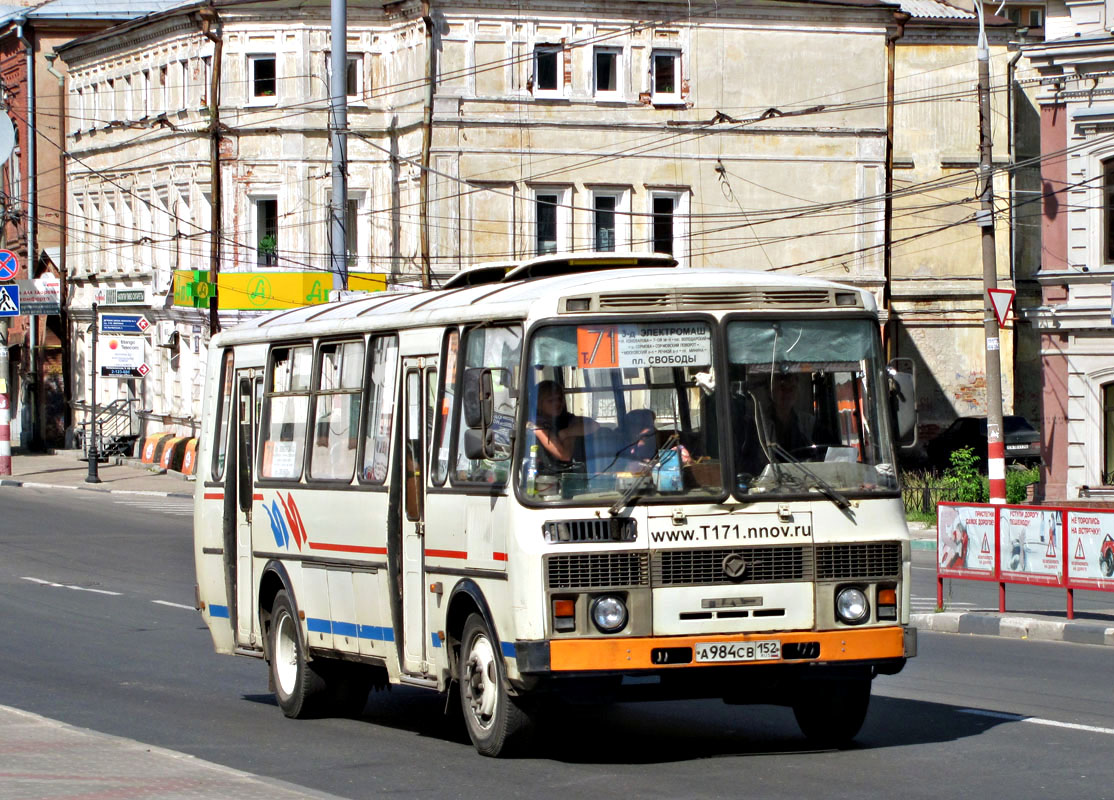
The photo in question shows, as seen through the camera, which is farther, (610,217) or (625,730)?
(610,217)

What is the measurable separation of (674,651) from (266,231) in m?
40.9

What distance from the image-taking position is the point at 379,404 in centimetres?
1156

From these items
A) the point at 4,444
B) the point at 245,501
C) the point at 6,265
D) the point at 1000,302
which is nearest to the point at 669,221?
the point at 4,444

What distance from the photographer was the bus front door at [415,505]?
10.9 m

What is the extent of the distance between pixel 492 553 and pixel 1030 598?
41.5ft

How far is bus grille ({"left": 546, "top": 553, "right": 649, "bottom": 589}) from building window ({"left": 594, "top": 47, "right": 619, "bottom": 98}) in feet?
126

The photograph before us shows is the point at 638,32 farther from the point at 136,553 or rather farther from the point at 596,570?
the point at 596,570

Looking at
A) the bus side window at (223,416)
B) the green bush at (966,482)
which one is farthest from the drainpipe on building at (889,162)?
the bus side window at (223,416)

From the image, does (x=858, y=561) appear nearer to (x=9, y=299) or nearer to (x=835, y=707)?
(x=835, y=707)

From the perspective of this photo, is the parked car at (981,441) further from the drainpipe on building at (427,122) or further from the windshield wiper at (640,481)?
the windshield wiper at (640,481)

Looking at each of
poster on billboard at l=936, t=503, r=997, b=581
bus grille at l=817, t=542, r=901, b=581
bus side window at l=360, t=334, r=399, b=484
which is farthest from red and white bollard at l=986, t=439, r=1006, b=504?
bus grille at l=817, t=542, r=901, b=581

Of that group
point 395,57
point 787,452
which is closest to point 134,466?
point 395,57

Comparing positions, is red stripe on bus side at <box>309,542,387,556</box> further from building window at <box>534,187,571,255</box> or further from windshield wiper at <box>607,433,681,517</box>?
building window at <box>534,187,571,255</box>

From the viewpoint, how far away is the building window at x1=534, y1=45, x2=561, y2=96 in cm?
4672
